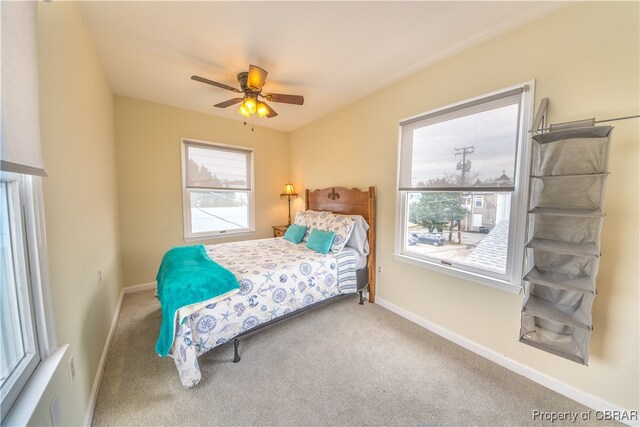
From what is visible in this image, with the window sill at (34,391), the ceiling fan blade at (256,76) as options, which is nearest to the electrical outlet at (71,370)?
the window sill at (34,391)

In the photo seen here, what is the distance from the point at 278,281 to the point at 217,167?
247 cm

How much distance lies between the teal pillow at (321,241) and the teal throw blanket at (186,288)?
1103mm

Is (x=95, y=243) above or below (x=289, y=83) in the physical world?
below

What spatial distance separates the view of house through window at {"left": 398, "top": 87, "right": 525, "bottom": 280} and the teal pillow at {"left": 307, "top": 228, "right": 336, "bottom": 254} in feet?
2.65

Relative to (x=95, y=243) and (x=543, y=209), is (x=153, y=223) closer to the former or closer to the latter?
(x=95, y=243)

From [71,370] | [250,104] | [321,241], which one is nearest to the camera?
[71,370]

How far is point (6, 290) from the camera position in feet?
2.86

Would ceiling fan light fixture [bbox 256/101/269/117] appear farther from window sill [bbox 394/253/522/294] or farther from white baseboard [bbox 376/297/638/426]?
white baseboard [bbox 376/297/638/426]

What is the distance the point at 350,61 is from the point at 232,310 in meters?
2.47

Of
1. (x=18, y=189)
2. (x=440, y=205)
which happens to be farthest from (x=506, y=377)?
(x=18, y=189)

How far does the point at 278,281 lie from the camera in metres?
2.09

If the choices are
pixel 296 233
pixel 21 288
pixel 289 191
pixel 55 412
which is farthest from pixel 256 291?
pixel 289 191

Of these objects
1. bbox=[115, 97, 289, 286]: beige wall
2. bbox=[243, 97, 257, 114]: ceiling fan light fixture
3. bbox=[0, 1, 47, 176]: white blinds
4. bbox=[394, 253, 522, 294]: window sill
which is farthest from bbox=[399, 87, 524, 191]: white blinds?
bbox=[115, 97, 289, 286]: beige wall

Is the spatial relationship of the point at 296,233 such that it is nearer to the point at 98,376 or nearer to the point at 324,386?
the point at 324,386
